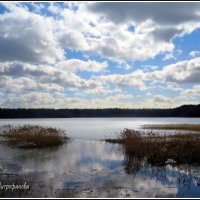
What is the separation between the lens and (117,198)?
11250 mm

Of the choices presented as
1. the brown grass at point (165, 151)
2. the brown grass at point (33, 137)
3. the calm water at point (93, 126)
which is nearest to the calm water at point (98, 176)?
the brown grass at point (165, 151)

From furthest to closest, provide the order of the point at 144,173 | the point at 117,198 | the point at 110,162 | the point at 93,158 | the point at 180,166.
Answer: the point at 93,158, the point at 110,162, the point at 180,166, the point at 144,173, the point at 117,198

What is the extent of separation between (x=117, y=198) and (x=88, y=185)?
258 cm

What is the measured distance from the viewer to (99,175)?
51.5 feet

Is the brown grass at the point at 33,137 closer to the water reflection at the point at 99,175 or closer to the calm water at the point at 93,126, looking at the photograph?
the water reflection at the point at 99,175

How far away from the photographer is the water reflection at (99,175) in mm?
12461

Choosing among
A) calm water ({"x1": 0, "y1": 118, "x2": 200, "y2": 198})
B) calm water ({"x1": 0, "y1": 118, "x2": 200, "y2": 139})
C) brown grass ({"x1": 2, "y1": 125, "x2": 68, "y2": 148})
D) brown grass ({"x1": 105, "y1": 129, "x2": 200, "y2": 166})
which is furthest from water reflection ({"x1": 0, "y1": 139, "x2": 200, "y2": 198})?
calm water ({"x1": 0, "y1": 118, "x2": 200, "y2": 139})

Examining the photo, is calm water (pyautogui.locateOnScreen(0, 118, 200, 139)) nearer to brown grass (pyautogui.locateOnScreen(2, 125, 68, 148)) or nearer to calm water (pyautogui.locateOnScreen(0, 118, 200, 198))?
brown grass (pyautogui.locateOnScreen(2, 125, 68, 148))

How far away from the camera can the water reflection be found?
40.9 feet

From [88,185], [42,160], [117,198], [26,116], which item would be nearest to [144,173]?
[88,185]

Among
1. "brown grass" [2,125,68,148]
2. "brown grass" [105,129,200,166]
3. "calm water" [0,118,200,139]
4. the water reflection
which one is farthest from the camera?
"calm water" [0,118,200,139]

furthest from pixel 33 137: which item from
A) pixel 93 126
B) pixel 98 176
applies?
pixel 93 126

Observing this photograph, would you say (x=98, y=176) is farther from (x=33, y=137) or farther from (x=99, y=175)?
(x=33, y=137)

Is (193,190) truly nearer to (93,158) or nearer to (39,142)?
(93,158)
